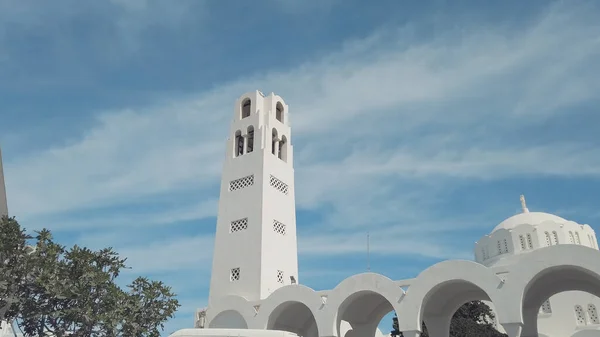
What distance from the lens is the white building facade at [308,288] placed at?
55.0ft

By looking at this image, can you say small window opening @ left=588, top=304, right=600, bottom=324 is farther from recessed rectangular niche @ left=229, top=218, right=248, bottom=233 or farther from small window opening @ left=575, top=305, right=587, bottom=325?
recessed rectangular niche @ left=229, top=218, right=248, bottom=233

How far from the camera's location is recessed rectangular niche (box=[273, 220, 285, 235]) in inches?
997

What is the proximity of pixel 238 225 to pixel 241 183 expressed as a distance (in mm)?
2266

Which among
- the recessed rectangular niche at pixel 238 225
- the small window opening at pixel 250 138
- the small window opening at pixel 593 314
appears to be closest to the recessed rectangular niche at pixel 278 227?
the recessed rectangular niche at pixel 238 225

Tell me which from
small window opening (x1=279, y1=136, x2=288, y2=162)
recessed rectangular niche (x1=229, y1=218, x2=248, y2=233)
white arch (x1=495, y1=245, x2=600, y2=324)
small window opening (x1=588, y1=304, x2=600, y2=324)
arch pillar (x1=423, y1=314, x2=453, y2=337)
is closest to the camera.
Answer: white arch (x1=495, y1=245, x2=600, y2=324)

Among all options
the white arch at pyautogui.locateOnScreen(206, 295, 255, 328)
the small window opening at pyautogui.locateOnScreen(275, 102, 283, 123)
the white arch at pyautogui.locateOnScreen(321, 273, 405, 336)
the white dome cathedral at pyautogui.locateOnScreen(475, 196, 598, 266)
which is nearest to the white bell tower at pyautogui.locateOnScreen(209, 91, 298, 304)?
the small window opening at pyautogui.locateOnScreen(275, 102, 283, 123)

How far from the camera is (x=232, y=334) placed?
40.9 ft

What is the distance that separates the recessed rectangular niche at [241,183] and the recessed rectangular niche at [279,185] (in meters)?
0.99

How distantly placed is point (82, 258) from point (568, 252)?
15.1 metres

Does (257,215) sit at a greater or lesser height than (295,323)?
greater

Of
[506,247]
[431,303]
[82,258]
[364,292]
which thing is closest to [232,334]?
[82,258]

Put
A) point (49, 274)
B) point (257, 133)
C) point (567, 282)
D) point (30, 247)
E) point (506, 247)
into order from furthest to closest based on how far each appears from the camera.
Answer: point (506, 247), point (257, 133), point (567, 282), point (30, 247), point (49, 274)

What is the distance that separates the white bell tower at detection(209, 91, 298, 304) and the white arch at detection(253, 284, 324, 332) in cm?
141

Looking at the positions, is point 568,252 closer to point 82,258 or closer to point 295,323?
point 295,323
